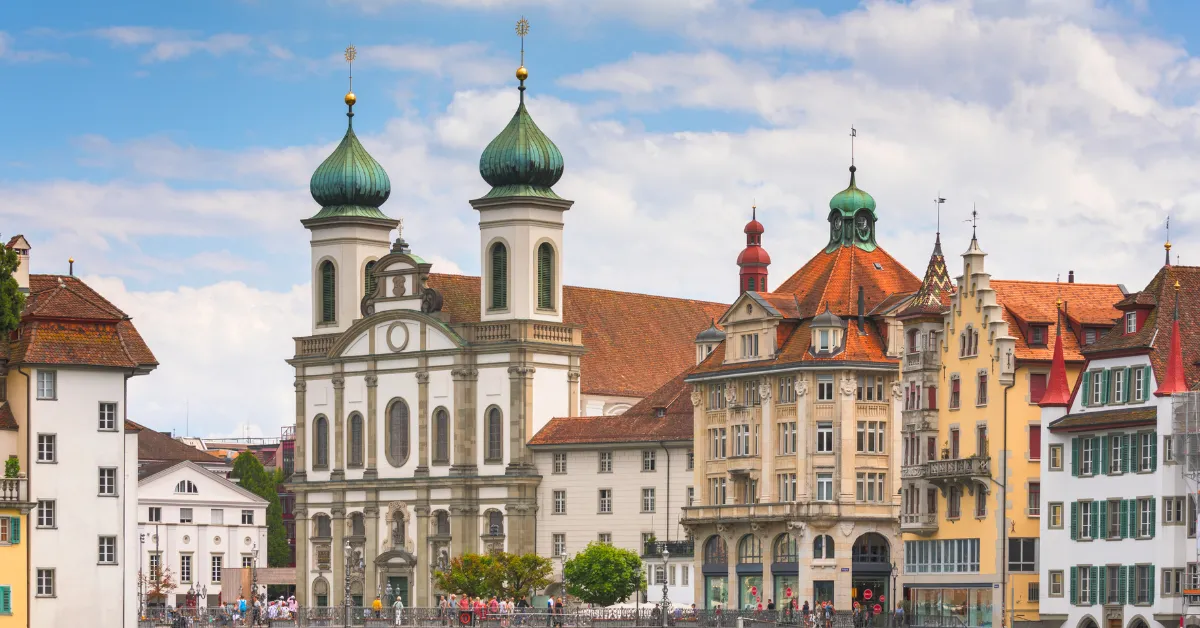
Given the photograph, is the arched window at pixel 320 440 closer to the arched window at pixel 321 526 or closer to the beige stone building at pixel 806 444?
the arched window at pixel 321 526

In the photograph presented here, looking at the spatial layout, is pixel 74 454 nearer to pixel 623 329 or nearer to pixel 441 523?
pixel 441 523

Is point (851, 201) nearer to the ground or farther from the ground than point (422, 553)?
farther from the ground

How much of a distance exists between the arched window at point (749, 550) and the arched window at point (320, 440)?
3118 centimetres

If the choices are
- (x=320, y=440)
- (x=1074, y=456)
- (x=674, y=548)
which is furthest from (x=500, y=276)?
(x=1074, y=456)

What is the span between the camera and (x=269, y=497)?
19075 centimetres

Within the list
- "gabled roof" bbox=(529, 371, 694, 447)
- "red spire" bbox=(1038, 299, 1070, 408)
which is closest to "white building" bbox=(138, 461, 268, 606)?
"gabled roof" bbox=(529, 371, 694, 447)

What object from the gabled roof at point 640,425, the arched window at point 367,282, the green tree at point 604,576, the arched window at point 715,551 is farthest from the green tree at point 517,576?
the arched window at point 367,282

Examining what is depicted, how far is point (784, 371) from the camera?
424 feet

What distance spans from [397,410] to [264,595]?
11.6m

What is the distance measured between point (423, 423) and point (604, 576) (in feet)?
67.9

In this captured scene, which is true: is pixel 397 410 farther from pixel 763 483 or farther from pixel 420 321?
pixel 763 483

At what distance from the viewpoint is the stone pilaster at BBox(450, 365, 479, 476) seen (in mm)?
148250

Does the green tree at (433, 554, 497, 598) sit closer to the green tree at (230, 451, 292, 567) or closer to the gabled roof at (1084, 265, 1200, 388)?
the gabled roof at (1084, 265, 1200, 388)

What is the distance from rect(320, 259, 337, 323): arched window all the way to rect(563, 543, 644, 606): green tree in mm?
29192
